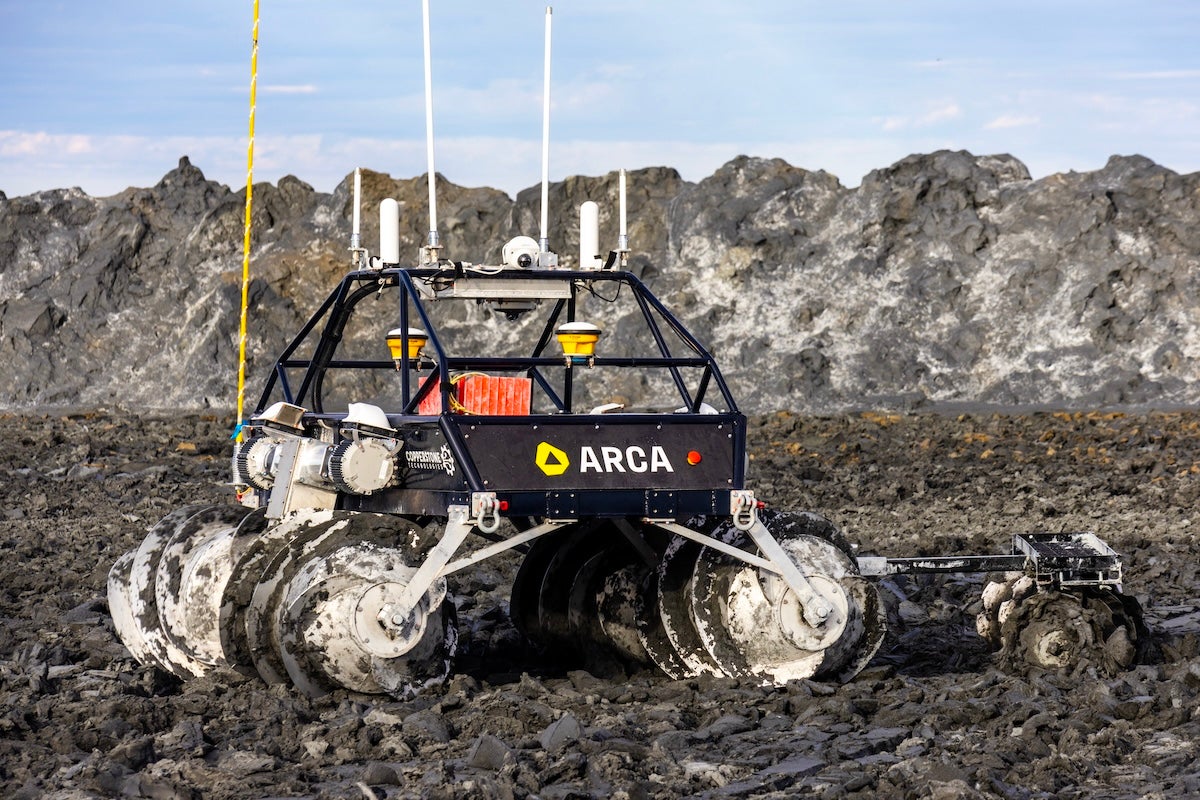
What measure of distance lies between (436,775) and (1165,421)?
2522 cm

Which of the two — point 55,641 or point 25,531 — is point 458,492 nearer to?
point 55,641

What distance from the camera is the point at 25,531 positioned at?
51.6ft

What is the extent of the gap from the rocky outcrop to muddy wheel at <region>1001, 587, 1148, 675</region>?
2981cm

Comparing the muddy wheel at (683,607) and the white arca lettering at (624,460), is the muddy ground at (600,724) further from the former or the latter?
the white arca lettering at (624,460)

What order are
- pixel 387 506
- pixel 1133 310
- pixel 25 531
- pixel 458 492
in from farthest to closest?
pixel 1133 310 < pixel 25 531 < pixel 387 506 < pixel 458 492

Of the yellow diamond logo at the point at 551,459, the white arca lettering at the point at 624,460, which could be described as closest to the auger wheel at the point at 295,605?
the yellow diamond logo at the point at 551,459

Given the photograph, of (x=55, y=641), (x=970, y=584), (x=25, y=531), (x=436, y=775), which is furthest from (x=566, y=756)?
(x=25, y=531)

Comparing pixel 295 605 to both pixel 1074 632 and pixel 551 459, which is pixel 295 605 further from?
pixel 1074 632

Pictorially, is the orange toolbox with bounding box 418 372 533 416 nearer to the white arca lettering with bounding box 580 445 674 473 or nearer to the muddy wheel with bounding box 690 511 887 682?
the white arca lettering with bounding box 580 445 674 473

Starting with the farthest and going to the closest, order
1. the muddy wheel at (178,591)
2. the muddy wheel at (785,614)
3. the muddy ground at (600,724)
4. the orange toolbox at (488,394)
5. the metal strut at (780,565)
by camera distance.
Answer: the muddy wheel at (178,591)
the orange toolbox at (488,394)
the muddy wheel at (785,614)
the metal strut at (780,565)
the muddy ground at (600,724)

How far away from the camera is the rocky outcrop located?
132 ft

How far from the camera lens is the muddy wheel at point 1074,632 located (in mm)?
8820

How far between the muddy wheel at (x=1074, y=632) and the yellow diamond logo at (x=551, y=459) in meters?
2.91

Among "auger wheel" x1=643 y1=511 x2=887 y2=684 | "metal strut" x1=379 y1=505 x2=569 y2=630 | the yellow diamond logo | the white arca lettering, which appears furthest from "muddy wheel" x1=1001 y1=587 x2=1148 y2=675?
"metal strut" x1=379 y1=505 x2=569 y2=630
